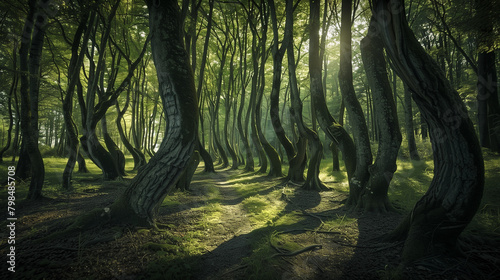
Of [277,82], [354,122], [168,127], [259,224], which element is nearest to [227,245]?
[259,224]

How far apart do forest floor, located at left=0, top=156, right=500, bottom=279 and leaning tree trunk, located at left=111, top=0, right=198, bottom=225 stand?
482mm

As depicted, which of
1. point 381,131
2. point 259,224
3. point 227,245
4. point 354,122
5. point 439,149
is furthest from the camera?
point 354,122

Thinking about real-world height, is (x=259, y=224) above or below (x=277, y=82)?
below

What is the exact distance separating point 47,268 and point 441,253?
497cm

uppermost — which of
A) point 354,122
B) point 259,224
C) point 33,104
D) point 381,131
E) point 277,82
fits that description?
point 277,82

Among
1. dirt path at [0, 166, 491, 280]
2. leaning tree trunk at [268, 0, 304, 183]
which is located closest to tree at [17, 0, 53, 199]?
dirt path at [0, 166, 491, 280]

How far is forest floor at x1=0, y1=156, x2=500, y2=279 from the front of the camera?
8.61 ft

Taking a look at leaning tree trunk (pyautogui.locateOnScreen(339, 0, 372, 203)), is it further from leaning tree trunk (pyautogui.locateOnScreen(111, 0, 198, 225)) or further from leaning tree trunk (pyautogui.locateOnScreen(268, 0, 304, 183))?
leaning tree trunk (pyautogui.locateOnScreen(111, 0, 198, 225))

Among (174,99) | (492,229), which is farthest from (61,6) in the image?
(492,229)

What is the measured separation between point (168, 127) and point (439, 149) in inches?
176

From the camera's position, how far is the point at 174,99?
4.08 m

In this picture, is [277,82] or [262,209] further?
[277,82]

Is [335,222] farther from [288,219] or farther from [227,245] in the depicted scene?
[227,245]

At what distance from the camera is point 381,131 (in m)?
5.26
